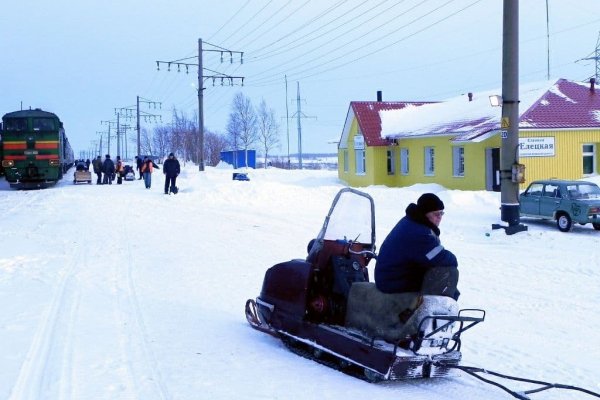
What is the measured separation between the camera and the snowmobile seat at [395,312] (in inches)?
218

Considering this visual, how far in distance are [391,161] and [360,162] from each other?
2.84 metres

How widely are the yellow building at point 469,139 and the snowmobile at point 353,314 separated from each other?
1805cm

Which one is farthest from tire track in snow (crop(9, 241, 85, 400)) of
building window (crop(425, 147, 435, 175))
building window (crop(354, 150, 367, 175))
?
building window (crop(354, 150, 367, 175))

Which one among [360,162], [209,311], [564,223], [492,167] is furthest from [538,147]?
[209,311]

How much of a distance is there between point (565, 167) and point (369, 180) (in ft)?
39.4

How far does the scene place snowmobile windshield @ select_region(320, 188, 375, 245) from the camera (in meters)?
6.93

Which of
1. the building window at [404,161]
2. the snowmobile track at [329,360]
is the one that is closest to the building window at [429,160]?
the building window at [404,161]

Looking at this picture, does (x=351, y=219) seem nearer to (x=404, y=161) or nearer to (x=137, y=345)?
(x=137, y=345)

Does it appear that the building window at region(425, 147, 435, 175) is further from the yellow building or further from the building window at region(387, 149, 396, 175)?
the building window at region(387, 149, 396, 175)

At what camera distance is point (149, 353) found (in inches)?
250

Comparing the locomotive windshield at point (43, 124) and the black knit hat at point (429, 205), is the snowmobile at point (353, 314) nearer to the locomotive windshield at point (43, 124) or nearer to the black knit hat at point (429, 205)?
the black knit hat at point (429, 205)

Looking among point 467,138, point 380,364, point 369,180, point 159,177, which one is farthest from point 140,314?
point 159,177

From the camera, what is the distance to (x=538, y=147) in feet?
92.7

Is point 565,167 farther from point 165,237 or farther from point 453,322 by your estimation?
point 453,322
